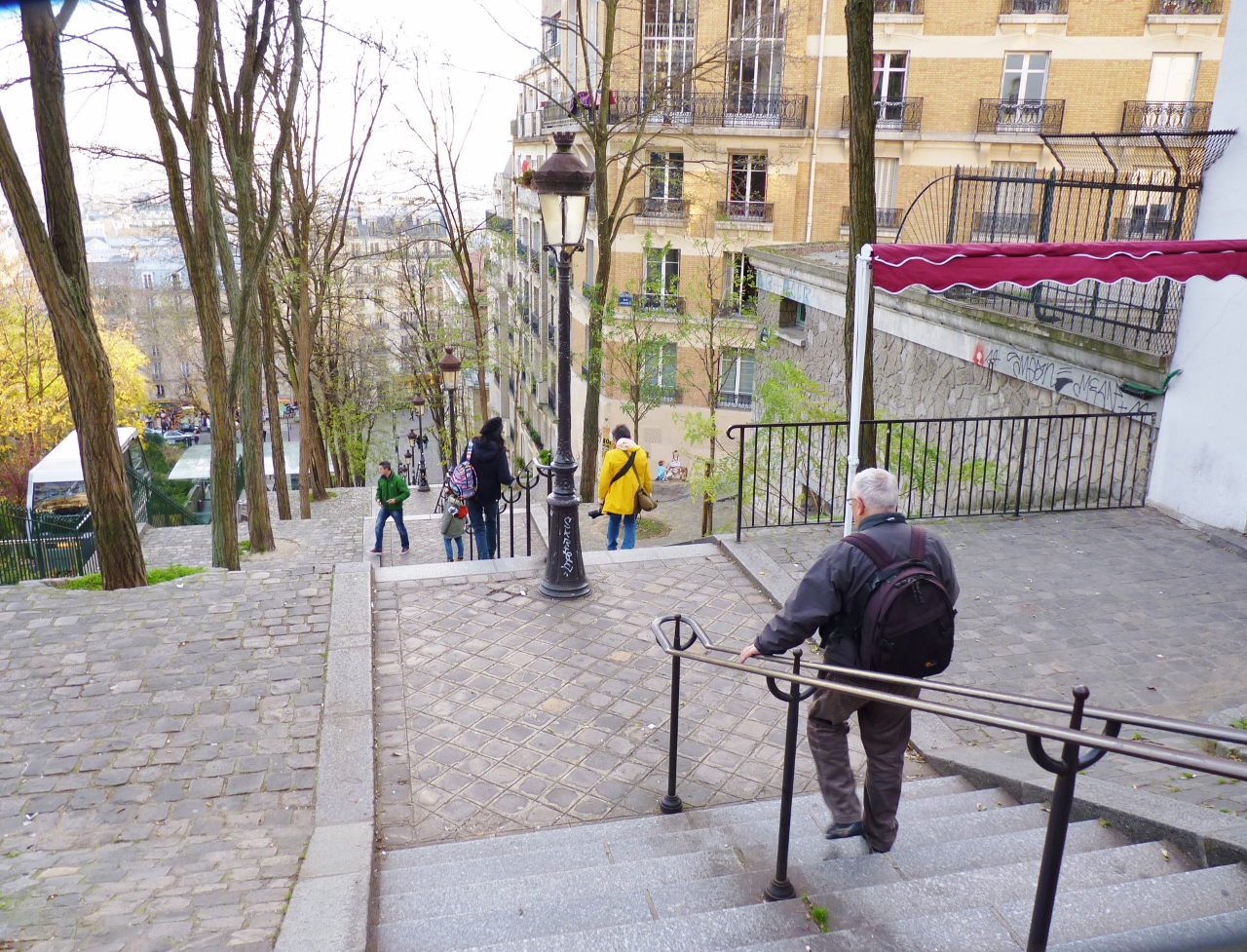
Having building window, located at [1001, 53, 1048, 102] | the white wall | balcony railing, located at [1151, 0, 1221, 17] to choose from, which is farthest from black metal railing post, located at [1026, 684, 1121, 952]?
balcony railing, located at [1151, 0, 1221, 17]

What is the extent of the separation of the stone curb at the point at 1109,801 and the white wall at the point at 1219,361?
4879 mm

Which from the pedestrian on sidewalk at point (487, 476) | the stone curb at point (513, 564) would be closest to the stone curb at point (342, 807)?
the stone curb at point (513, 564)

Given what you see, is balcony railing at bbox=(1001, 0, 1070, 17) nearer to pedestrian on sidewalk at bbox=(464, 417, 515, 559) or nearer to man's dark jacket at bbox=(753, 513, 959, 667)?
pedestrian on sidewalk at bbox=(464, 417, 515, 559)

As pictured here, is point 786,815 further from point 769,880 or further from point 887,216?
point 887,216

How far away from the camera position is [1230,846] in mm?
3504

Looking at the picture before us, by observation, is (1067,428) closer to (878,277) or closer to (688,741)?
(878,277)

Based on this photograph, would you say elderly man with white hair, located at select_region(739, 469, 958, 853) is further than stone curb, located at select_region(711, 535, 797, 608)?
No

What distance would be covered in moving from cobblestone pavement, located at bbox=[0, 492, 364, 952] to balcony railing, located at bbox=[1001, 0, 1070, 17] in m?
27.0

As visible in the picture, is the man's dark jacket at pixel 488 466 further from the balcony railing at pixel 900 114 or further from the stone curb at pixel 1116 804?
the balcony railing at pixel 900 114

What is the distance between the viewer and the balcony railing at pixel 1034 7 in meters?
26.1

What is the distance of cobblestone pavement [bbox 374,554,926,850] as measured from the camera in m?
4.82

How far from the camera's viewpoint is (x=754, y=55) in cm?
2670

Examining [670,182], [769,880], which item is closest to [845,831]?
[769,880]

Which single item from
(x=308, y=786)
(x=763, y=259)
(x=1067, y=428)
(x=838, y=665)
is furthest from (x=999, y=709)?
(x=763, y=259)
